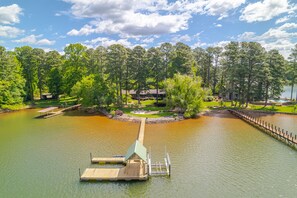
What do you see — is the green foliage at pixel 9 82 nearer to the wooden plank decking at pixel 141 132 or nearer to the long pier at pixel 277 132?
the wooden plank decking at pixel 141 132

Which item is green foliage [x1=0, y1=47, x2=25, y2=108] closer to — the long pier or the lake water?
the lake water

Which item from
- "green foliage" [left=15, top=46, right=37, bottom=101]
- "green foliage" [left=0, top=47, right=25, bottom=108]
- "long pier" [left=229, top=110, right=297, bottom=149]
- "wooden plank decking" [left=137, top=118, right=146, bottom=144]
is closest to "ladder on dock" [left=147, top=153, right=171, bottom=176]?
"wooden plank decking" [left=137, top=118, right=146, bottom=144]

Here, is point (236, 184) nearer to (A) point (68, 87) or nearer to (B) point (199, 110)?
(B) point (199, 110)

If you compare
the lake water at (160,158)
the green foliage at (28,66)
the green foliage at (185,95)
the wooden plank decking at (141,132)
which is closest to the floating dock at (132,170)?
the lake water at (160,158)

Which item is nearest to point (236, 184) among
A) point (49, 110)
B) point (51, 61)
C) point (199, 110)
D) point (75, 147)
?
point (75, 147)

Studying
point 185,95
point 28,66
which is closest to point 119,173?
point 185,95

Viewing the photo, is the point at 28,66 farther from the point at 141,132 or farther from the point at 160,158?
the point at 160,158
